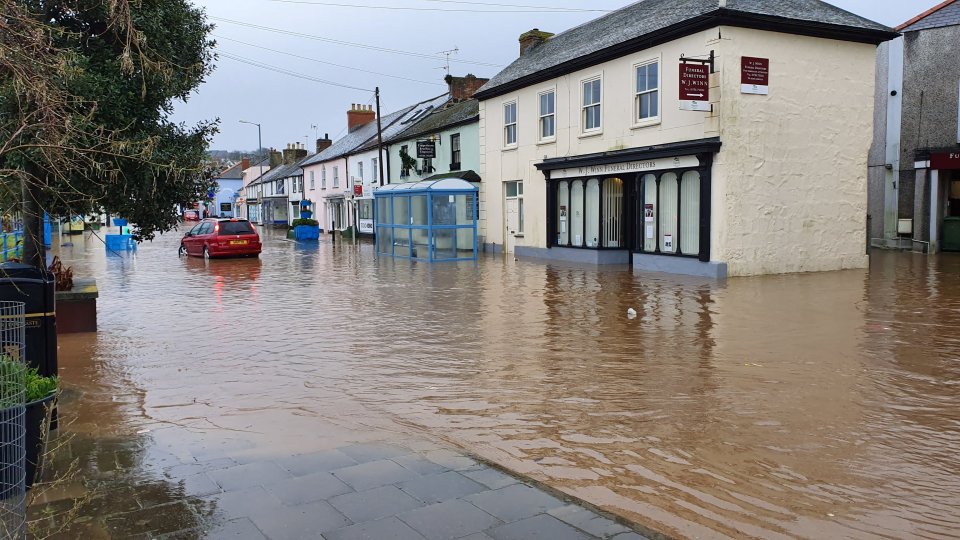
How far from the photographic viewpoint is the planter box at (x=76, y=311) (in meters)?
11.2

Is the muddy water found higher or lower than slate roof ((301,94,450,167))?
lower

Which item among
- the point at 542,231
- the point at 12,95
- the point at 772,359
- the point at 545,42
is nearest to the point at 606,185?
the point at 542,231

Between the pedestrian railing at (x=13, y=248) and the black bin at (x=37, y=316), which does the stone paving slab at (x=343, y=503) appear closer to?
the black bin at (x=37, y=316)

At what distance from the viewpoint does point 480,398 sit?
7355 mm

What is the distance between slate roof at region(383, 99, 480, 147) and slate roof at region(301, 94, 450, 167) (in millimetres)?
2934

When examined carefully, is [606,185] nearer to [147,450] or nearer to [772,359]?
[772,359]

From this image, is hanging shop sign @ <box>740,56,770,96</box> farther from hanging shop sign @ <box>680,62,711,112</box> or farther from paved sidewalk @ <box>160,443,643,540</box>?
paved sidewalk @ <box>160,443,643,540</box>

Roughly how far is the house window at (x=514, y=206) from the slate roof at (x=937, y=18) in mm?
14676

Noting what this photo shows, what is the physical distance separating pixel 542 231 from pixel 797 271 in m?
9.31

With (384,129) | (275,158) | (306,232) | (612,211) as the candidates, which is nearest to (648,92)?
(612,211)

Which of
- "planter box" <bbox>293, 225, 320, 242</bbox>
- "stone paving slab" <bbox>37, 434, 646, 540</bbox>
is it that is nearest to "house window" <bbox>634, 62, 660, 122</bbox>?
"stone paving slab" <bbox>37, 434, 646, 540</bbox>

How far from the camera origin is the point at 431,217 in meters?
24.8

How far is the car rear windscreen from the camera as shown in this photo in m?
27.9

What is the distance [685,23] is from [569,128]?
6137 mm
